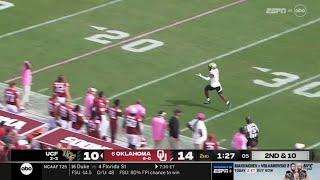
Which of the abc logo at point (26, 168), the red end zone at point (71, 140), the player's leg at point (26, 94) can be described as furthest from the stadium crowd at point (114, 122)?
the abc logo at point (26, 168)

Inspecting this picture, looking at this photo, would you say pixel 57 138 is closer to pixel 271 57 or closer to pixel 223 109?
pixel 223 109

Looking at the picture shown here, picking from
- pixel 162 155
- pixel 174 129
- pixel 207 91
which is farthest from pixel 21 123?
pixel 162 155

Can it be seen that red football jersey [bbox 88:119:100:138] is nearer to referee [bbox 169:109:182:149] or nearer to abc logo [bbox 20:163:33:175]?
referee [bbox 169:109:182:149]

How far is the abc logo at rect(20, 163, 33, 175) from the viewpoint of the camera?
14727mm

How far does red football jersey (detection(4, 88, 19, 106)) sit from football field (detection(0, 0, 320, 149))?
49.3 inches

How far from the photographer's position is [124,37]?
29859 millimetres

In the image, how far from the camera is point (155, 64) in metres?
28.1

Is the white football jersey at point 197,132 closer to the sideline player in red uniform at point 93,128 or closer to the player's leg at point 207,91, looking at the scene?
the sideline player in red uniform at point 93,128

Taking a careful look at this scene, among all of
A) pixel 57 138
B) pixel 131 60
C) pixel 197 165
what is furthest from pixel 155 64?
pixel 197 165

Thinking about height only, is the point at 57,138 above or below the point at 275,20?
below

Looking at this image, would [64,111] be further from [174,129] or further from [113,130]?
[174,129]

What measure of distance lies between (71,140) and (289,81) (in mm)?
9049

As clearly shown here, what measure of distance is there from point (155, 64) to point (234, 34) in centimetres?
328

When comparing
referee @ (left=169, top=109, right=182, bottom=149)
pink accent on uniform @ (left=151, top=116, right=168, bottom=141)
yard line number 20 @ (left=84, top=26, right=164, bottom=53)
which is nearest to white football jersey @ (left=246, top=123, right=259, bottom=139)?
referee @ (left=169, top=109, right=182, bottom=149)
